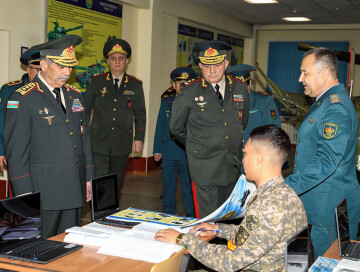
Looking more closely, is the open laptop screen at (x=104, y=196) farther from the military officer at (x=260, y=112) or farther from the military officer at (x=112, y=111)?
the military officer at (x=112, y=111)

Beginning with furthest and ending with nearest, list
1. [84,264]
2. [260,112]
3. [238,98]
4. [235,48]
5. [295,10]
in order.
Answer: [235,48]
[295,10]
[260,112]
[238,98]
[84,264]

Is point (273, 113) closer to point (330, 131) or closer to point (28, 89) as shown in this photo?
point (330, 131)

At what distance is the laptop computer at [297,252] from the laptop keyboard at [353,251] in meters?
0.44

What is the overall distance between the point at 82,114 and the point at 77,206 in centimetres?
66

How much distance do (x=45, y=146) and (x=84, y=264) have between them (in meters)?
1.19

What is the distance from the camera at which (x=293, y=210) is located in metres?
2.17

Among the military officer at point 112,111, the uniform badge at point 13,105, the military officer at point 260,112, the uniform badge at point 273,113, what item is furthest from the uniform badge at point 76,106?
the uniform badge at point 273,113

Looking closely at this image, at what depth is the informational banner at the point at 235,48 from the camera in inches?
469

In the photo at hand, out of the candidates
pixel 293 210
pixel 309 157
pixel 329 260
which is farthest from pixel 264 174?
pixel 309 157

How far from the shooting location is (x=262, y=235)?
81.9 inches

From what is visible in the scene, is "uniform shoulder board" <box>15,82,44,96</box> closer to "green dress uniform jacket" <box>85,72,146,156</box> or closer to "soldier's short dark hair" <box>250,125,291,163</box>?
"soldier's short dark hair" <box>250,125,291,163</box>

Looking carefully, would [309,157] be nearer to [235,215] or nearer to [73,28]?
[235,215]

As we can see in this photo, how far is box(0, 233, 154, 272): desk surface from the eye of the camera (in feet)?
6.98

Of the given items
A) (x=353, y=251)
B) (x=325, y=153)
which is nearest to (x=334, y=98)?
(x=325, y=153)
